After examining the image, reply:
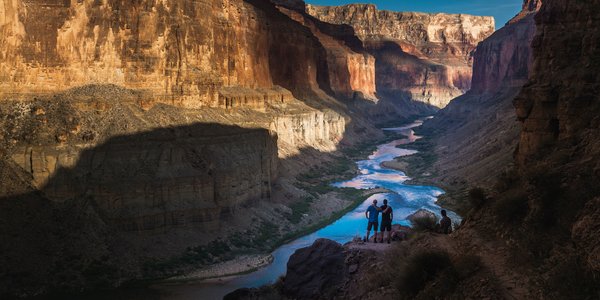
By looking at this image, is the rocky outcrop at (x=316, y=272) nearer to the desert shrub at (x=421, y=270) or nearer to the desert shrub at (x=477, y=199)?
the desert shrub at (x=421, y=270)

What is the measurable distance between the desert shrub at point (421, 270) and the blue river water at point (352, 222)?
13.4 metres

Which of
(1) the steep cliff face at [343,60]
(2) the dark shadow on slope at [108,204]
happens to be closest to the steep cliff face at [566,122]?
(2) the dark shadow on slope at [108,204]

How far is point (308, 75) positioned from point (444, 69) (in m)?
96.9

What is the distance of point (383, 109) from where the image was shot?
127562mm

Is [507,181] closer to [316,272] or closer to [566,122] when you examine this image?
[566,122]

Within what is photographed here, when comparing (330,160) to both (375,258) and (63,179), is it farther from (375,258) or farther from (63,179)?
(375,258)

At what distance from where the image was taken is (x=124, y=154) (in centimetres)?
3039

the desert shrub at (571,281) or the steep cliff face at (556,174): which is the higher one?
the steep cliff face at (556,174)

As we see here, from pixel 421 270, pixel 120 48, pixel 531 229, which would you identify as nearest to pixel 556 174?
pixel 531 229

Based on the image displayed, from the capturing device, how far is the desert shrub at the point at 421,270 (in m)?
13.3

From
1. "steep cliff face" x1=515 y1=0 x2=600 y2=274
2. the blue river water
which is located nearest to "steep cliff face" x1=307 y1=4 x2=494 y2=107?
the blue river water

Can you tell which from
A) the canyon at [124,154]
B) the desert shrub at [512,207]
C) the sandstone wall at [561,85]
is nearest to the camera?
the desert shrub at [512,207]

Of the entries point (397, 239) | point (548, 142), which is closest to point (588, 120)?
point (548, 142)

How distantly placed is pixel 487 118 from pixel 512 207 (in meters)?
61.7
